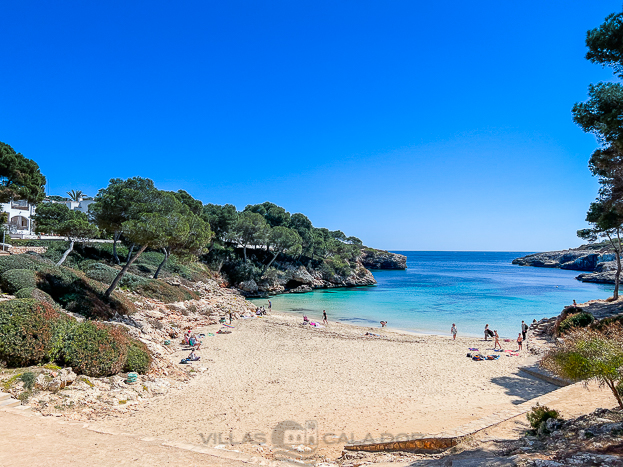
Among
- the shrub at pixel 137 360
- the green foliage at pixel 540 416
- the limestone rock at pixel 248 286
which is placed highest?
the green foliage at pixel 540 416

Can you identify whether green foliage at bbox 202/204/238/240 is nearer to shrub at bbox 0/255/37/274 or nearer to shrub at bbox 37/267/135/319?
shrub at bbox 37/267/135/319

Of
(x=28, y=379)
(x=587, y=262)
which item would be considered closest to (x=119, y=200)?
(x=28, y=379)

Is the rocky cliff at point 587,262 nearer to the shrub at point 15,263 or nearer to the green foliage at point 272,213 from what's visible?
the green foliage at point 272,213

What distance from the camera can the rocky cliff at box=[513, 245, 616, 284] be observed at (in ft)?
274

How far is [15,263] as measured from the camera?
1664cm

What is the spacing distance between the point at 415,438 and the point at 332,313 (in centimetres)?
2716

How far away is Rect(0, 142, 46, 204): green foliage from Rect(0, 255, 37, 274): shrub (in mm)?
4518

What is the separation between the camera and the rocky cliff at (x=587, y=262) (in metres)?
83.4

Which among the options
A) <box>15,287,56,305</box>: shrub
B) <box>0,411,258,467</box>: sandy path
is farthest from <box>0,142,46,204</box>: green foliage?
<box>0,411,258,467</box>: sandy path

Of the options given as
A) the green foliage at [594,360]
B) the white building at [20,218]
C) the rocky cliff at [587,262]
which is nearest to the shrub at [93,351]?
the green foliage at [594,360]

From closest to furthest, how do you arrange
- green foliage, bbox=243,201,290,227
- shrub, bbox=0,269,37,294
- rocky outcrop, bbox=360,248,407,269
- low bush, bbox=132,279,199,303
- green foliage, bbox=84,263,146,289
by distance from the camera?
shrub, bbox=0,269,37,294, green foliage, bbox=84,263,146,289, low bush, bbox=132,279,199,303, green foliage, bbox=243,201,290,227, rocky outcrop, bbox=360,248,407,269

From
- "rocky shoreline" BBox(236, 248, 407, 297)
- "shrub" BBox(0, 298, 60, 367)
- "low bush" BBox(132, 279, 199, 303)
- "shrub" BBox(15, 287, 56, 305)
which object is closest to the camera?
"shrub" BBox(0, 298, 60, 367)

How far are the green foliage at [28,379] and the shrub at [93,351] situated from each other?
54.0 inches

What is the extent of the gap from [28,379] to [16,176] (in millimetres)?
16609
